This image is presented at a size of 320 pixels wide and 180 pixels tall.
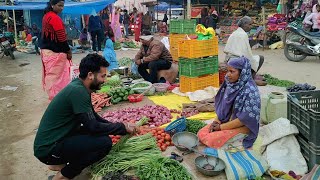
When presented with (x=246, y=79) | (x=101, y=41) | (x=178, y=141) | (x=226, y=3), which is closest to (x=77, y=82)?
(x=178, y=141)

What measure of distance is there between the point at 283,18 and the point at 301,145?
11.9 metres

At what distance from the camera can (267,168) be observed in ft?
11.8

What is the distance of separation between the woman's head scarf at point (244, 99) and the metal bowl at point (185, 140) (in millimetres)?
519

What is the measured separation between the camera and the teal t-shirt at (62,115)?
3.28 m

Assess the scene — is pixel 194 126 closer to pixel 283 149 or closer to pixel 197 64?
pixel 283 149

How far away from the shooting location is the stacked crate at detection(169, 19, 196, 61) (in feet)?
27.5

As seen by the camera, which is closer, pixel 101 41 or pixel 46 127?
pixel 46 127

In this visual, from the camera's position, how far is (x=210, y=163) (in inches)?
148

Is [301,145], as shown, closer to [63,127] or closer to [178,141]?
[178,141]

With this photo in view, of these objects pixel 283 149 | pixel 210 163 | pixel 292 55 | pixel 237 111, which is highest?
pixel 292 55

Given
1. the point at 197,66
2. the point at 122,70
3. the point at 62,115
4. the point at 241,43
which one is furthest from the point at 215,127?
the point at 122,70

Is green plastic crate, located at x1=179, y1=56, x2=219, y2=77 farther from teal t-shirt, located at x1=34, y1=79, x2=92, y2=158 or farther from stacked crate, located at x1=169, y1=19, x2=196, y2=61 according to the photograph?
teal t-shirt, located at x1=34, y1=79, x2=92, y2=158

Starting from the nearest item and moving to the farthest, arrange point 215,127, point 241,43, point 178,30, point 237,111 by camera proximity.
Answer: point 237,111, point 215,127, point 241,43, point 178,30

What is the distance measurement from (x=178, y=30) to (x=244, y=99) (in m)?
5.07
